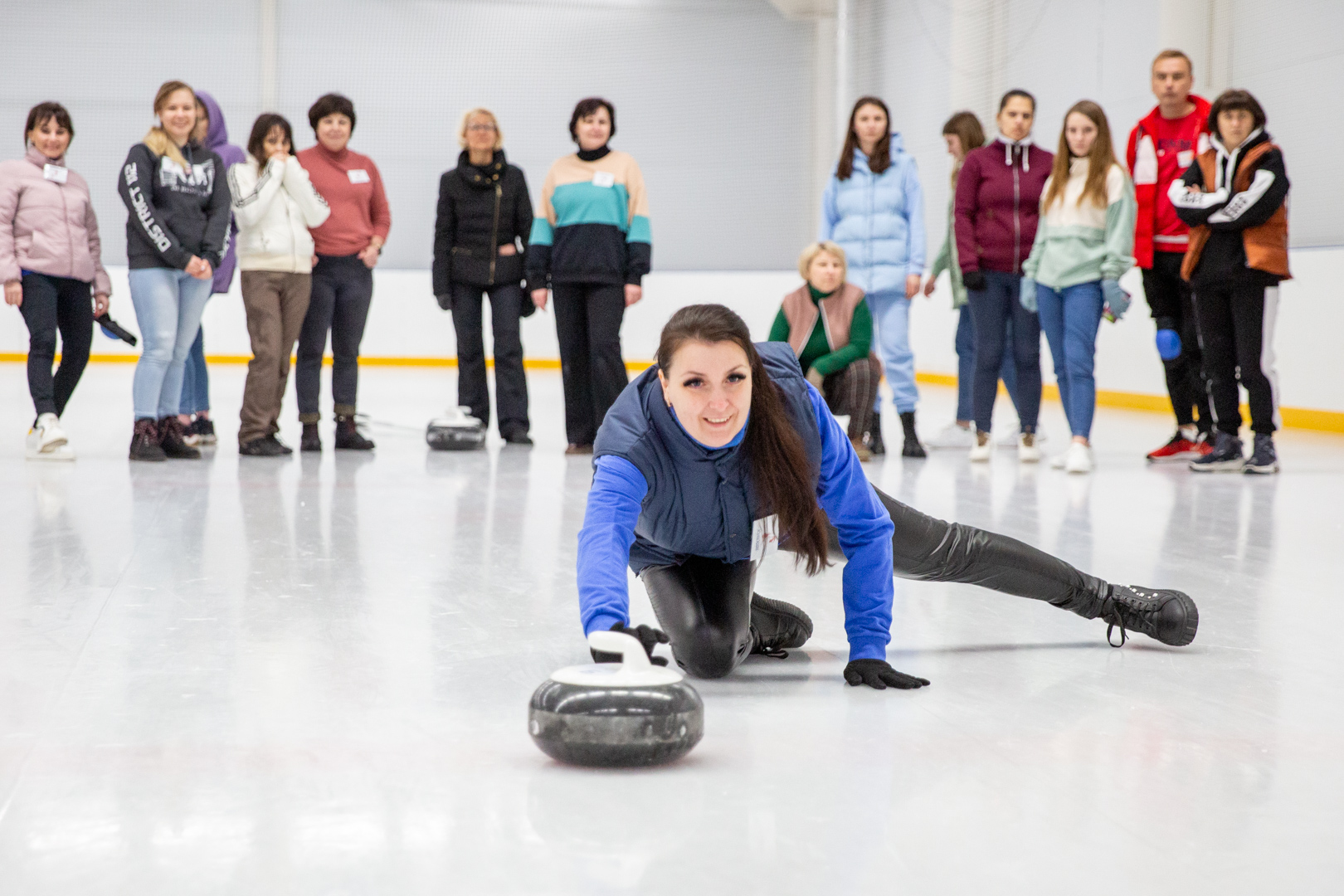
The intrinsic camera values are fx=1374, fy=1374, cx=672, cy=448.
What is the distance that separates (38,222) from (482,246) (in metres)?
1.80

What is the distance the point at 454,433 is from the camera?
595 centimetres

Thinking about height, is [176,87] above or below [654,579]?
above

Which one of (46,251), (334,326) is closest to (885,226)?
(334,326)

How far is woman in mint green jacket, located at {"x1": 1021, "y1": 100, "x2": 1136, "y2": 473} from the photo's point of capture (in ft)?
17.1

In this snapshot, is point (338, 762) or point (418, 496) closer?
point (338, 762)

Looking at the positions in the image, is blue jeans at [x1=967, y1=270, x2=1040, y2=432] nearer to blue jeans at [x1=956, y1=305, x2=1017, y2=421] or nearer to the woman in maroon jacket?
the woman in maroon jacket

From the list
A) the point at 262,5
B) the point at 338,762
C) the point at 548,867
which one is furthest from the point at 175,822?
the point at 262,5

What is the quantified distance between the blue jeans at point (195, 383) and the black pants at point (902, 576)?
3974 mm

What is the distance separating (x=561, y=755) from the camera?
66.4 inches

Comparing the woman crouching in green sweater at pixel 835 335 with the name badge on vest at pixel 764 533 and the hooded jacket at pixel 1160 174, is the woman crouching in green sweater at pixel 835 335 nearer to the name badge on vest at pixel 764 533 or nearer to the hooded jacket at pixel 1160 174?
the hooded jacket at pixel 1160 174

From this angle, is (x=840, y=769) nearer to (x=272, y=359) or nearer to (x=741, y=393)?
(x=741, y=393)

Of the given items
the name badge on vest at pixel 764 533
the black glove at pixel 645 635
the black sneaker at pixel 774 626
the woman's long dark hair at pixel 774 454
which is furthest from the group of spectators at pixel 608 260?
the black glove at pixel 645 635

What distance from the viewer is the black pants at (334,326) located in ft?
18.4

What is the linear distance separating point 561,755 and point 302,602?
1212 millimetres
